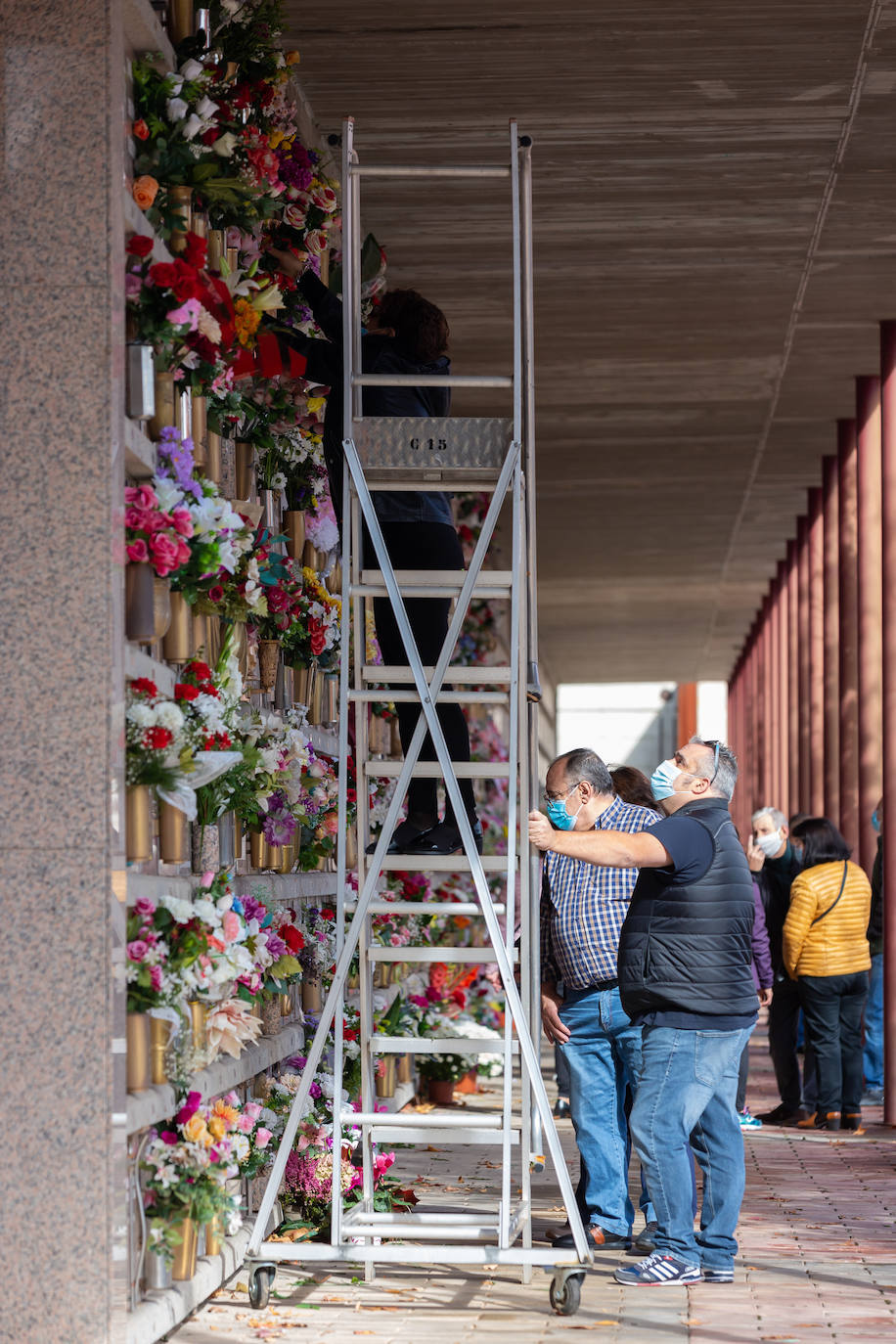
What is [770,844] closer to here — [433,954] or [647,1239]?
[647,1239]

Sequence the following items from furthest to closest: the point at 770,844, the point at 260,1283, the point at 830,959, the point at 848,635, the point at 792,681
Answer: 1. the point at 792,681
2. the point at 848,635
3. the point at 770,844
4. the point at 830,959
5. the point at 260,1283

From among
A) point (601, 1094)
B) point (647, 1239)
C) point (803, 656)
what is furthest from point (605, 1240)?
point (803, 656)

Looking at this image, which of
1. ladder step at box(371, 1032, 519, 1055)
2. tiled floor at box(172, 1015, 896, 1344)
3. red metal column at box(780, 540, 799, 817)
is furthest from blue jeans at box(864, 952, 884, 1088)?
red metal column at box(780, 540, 799, 817)

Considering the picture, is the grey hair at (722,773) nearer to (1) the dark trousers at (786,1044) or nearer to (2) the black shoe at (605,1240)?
(2) the black shoe at (605,1240)

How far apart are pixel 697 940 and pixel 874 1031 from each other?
288 inches

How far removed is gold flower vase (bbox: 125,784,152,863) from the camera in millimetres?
5105

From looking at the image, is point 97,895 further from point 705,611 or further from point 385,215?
point 705,611

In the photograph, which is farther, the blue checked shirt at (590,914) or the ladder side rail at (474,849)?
the blue checked shirt at (590,914)

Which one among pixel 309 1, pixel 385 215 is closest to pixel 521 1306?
pixel 309 1

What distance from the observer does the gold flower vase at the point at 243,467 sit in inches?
263

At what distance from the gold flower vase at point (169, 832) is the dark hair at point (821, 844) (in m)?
5.73

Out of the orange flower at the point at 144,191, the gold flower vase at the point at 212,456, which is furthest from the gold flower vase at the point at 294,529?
the orange flower at the point at 144,191

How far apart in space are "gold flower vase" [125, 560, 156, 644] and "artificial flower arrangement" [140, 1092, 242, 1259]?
53.8 inches

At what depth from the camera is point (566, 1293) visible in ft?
18.7
